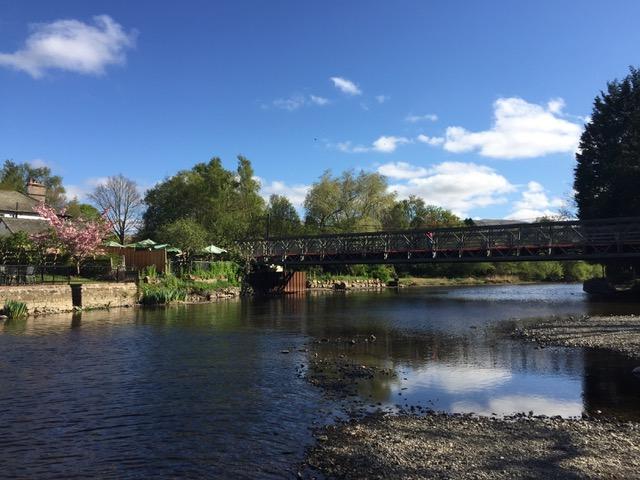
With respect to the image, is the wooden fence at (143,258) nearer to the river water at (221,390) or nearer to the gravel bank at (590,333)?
the river water at (221,390)

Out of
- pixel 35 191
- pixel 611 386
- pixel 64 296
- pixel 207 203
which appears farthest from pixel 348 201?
pixel 611 386

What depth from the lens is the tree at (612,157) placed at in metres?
51.8

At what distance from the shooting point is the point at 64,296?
38.2m

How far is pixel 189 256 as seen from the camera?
6169 centimetres

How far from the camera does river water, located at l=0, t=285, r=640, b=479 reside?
10.5 meters

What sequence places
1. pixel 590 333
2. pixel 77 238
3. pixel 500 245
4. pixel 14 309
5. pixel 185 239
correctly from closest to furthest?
pixel 590 333 < pixel 14 309 < pixel 77 238 < pixel 500 245 < pixel 185 239

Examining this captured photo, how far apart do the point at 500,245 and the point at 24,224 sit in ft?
172

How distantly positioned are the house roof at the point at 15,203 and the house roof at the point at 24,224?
4.00 m

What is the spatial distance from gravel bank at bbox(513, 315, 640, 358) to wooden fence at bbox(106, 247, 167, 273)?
3744 cm

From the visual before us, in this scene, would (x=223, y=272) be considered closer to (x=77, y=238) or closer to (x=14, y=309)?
(x=77, y=238)

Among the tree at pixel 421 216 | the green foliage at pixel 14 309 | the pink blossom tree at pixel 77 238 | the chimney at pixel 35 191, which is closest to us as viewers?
the green foliage at pixel 14 309

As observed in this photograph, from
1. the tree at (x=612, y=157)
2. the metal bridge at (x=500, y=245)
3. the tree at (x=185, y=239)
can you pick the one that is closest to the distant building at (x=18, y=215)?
the tree at (x=185, y=239)

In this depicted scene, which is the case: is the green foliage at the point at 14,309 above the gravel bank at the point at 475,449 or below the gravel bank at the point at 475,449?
above

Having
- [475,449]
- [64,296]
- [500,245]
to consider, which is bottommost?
[475,449]
